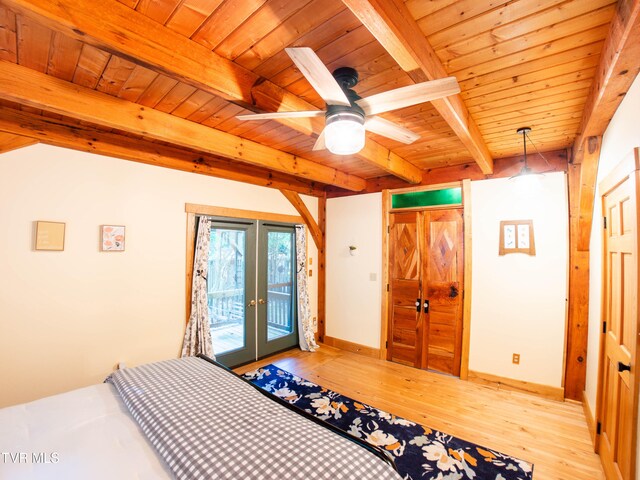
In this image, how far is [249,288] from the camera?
405 centimetres

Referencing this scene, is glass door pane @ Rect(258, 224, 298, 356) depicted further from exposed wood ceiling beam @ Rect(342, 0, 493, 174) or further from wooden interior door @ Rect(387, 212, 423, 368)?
exposed wood ceiling beam @ Rect(342, 0, 493, 174)

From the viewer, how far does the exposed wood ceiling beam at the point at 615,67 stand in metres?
1.19

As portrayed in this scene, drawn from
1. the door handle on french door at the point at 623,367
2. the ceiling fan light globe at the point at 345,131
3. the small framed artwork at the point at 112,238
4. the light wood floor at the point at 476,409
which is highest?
the ceiling fan light globe at the point at 345,131

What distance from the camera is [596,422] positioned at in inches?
93.1

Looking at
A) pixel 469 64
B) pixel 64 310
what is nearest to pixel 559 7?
pixel 469 64

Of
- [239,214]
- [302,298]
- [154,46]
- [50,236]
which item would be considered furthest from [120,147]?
[302,298]

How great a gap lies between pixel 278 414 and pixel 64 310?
2318 millimetres

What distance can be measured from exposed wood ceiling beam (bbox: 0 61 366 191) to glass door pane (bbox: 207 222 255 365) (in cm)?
120

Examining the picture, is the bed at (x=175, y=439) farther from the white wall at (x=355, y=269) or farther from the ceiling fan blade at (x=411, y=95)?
the white wall at (x=355, y=269)

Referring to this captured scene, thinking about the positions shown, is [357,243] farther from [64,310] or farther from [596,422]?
[64,310]

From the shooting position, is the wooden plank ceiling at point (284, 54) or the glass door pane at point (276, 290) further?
the glass door pane at point (276, 290)

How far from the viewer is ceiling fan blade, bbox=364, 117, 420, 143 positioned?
1.75 meters

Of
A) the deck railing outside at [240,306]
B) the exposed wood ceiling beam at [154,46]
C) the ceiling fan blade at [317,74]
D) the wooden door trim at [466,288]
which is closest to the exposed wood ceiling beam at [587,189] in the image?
the wooden door trim at [466,288]

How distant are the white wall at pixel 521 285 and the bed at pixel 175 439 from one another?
2753 mm
